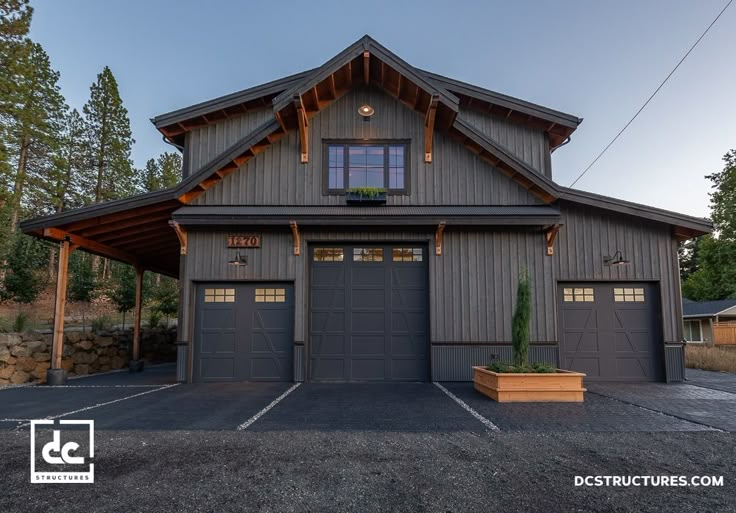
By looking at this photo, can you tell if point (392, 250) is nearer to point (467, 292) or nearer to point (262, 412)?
point (467, 292)

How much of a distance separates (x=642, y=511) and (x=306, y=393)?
5735mm

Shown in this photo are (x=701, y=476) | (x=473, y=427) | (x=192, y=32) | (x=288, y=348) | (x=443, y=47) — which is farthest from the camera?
(x=192, y=32)

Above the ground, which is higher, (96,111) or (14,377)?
(96,111)

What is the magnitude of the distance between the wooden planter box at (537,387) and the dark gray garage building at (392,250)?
199cm

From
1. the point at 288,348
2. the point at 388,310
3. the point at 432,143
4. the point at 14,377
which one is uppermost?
the point at 432,143

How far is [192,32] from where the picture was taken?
23.2 meters

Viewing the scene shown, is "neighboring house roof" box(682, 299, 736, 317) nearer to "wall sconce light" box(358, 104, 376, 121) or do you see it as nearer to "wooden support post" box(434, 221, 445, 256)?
"wooden support post" box(434, 221, 445, 256)

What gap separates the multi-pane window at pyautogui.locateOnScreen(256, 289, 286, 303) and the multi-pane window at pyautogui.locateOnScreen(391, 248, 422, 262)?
2.78 meters

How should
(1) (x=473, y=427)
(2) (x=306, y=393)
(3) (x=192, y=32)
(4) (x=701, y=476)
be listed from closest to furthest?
(4) (x=701, y=476) < (1) (x=473, y=427) < (2) (x=306, y=393) < (3) (x=192, y=32)

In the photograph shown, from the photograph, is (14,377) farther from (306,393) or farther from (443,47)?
(443,47)

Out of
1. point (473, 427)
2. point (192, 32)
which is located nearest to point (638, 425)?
point (473, 427)

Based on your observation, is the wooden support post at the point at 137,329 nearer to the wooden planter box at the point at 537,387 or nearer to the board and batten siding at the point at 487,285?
the board and batten siding at the point at 487,285

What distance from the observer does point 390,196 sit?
9.30m

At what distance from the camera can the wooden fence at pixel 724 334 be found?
21.6 meters
